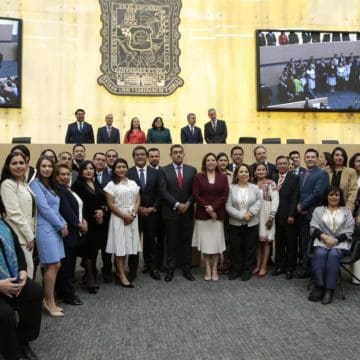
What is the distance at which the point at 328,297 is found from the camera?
391cm

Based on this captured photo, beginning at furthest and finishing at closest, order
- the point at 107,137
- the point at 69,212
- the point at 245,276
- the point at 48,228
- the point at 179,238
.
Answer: the point at 107,137, the point at 179,238, the point at 245,276, the point at 69,212, the point at 48,228

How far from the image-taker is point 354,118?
394 inches

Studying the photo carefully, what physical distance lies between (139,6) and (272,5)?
3.08 meters

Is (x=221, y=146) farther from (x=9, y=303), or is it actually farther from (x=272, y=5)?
(x=9, y=303)

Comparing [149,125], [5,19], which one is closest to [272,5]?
[149,125]

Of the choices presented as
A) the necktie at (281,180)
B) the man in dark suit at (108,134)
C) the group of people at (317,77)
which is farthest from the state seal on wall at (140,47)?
the necktie at (281,180)

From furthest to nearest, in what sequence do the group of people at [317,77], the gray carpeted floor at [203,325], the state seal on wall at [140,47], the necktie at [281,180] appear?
1. the group of people at [317,77]
2. the state seal on wall at [140,47]
3. the necktie at [281,180]
4. the gray carpeted floor at [203,325]

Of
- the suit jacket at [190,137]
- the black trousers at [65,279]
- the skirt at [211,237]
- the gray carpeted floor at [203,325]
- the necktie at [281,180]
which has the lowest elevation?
the gray carpeted floor at [203,325]

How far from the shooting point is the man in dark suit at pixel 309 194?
15.0ft

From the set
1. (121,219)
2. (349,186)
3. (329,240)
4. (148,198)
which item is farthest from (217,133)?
(329,240)

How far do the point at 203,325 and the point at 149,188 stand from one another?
1.91 metres

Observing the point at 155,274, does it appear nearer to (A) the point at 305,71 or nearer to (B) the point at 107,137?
(B) the point at 107,137

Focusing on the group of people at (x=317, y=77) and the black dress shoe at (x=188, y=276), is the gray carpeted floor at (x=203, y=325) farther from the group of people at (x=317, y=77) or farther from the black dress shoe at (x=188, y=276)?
the group of people at (x=317, y=77)

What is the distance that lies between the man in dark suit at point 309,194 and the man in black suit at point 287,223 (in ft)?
0.24
